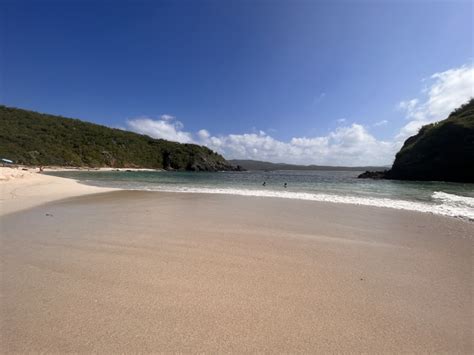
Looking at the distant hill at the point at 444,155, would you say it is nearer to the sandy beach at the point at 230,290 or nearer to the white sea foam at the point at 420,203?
the white sea foam at the point at 420,203

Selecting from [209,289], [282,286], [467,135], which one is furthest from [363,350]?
[467,135]

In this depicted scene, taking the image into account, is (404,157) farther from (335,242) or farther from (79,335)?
(79,335)

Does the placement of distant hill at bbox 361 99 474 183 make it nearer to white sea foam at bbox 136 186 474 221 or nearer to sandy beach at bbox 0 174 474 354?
white sea foam at bbox 136 186 474 221

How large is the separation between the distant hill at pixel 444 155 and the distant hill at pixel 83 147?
288ft

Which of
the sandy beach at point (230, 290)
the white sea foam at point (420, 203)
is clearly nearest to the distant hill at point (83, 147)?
the sandy beach at point (230, 290)

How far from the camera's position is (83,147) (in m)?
81.5

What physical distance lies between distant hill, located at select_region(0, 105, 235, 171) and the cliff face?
87.6 m

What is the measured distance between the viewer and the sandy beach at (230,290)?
7.22 feet

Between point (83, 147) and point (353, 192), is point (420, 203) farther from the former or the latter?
point (83, 147)

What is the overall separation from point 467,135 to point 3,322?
6271 cm

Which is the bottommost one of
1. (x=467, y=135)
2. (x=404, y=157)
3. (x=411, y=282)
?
(x=411, y=282)

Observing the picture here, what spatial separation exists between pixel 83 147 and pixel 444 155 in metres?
106

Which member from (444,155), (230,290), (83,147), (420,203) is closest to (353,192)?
(420,203)

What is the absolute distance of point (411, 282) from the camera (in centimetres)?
359
